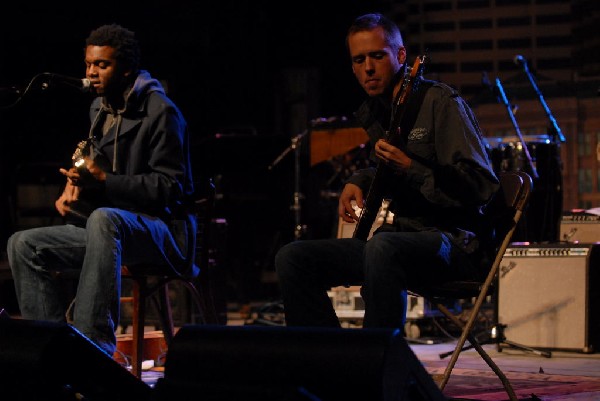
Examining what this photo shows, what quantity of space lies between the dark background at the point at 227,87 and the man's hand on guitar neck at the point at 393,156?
5877 mm

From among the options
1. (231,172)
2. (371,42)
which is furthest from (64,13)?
(371,42)

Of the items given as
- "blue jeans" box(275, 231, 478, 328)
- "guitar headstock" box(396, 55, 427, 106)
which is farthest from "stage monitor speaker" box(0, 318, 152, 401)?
"guitar headstock" box(396, 55, 427, 106)

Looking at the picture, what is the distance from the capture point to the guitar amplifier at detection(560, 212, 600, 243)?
667cm

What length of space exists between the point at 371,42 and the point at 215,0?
732 cm

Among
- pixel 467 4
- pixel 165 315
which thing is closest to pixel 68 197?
pixel 165 315

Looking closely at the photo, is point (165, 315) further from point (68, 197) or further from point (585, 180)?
point (585, 180)

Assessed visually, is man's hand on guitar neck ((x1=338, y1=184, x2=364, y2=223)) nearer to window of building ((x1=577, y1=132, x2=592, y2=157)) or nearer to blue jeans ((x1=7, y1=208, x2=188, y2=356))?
blue jeans ((x1=7, y1=208, x2=188, y2=356))

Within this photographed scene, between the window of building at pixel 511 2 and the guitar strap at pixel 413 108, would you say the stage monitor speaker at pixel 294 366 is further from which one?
the window of building at pixel 511 2

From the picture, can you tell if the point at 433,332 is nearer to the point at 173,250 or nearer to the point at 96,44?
the point at 173,250

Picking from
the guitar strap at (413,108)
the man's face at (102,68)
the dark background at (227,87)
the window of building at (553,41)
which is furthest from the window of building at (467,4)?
the guitar strap at (413,108)

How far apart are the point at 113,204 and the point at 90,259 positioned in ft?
1.36

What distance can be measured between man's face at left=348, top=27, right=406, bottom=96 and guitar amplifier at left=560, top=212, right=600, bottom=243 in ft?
11.1

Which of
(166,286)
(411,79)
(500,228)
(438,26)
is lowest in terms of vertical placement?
(166,286)

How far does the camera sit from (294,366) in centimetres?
233
